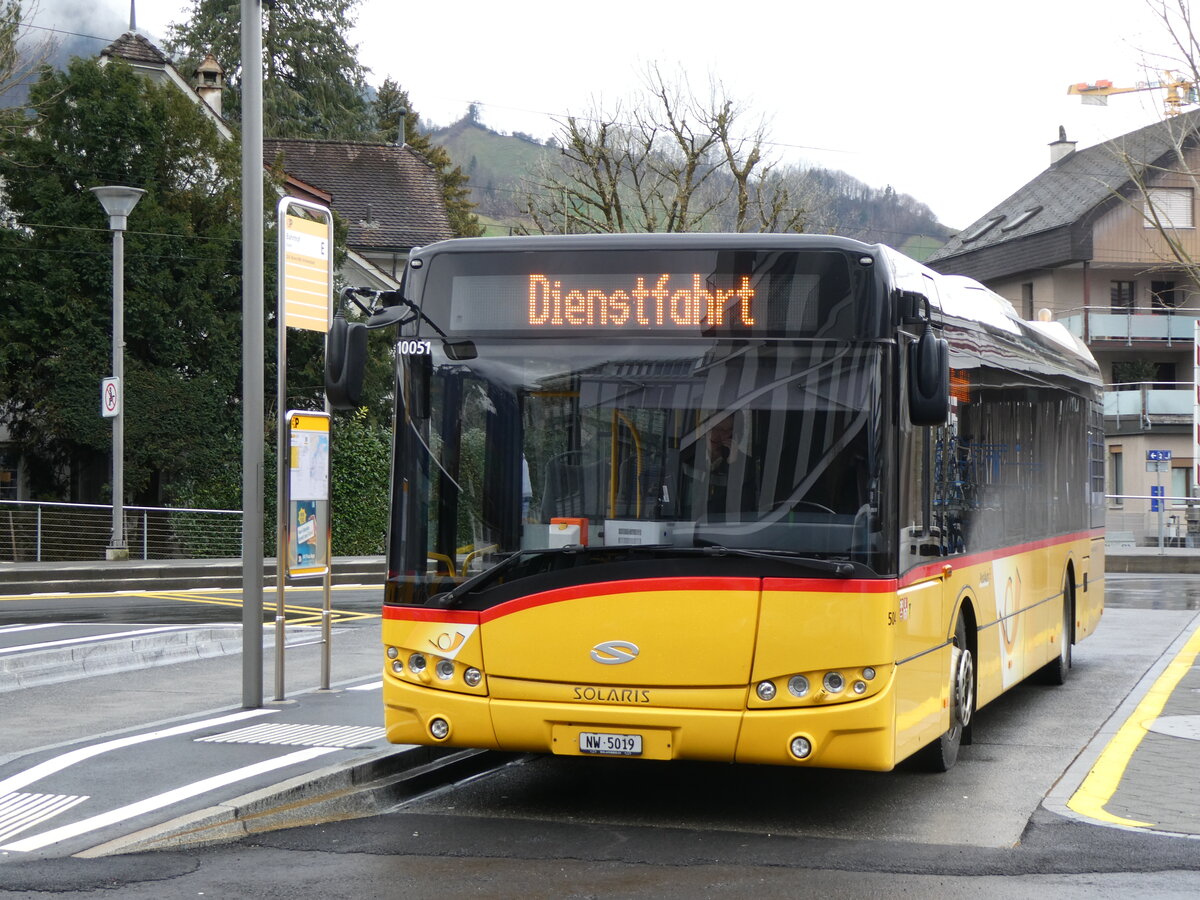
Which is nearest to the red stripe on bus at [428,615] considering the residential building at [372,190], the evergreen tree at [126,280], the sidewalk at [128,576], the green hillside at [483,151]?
the sidewalk at [128,576]

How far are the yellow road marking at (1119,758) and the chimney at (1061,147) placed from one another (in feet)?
187

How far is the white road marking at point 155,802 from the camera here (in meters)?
7.00

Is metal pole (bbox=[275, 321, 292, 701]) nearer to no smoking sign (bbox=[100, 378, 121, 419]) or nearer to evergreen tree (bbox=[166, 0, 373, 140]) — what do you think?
no smoking sign (bbox=[100, 378, 121, 419])

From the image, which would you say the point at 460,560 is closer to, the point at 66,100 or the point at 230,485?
the point at 230,485

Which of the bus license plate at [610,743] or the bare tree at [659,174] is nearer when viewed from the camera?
the bus license plate at [610,743]

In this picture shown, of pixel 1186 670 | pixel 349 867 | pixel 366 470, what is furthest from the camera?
pixel 366 470

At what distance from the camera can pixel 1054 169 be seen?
65938 mm

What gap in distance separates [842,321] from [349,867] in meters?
3.27

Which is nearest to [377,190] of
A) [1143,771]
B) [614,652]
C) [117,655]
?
[117,655]

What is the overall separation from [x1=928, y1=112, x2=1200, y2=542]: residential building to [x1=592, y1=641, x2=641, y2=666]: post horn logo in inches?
1907

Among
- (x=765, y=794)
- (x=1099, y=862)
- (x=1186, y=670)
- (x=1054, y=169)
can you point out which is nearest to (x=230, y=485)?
(x=1186, y=670)

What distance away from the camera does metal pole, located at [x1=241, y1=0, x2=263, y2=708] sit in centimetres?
A: 1043

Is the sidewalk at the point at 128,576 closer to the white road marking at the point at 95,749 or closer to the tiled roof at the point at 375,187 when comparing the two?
the white road marking at the point at 95,749

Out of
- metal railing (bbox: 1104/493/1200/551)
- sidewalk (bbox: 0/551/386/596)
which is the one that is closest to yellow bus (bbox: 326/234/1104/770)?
sidewalk (bbox: 0/551/386/596)
